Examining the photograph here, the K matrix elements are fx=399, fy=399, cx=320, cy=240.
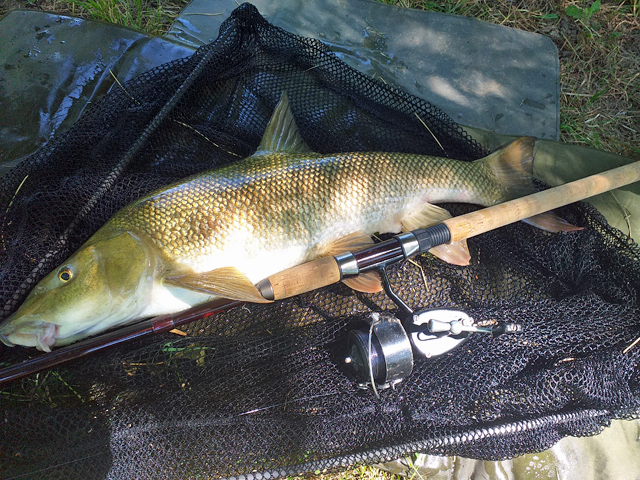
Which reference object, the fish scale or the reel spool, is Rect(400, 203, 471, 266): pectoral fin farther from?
the reel spool

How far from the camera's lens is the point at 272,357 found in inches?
72.4

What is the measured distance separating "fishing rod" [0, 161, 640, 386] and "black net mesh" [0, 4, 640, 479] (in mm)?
140

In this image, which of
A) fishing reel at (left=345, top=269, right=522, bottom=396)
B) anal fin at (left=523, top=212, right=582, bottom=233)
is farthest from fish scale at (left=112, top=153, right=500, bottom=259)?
fishing reel at (left=345, top=269, right=522, bottom=396)

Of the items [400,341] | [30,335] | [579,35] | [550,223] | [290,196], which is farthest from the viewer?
[579,35]

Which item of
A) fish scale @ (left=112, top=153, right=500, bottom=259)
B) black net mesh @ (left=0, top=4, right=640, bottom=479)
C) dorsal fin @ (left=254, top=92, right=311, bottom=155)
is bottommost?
black net mesh @ (left=0, top=4, right=640, bottom=479)

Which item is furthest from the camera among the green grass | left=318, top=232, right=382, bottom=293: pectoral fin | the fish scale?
the green grass

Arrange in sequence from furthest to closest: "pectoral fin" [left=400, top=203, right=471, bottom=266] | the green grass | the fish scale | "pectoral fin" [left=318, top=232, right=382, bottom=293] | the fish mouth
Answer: the green grass < "pectoral fin" [left=400, top=203, right=471, bottom=266] < "pectoral fin" [left=318, top=232, right=382, bottom=293] < the fish scale < the fish mouth

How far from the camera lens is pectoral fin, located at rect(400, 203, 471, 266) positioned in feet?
6.52

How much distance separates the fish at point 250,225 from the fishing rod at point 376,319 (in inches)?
3.2

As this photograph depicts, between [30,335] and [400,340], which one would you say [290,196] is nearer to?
[400,340]

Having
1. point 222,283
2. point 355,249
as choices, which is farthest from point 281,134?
point 222,283

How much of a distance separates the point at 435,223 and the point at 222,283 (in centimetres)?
108

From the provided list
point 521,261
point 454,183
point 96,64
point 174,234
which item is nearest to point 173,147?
point 174,234

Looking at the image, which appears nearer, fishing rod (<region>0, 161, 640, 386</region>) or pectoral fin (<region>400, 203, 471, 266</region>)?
fishing rod (<region>0, 161, 640, 386</region>)
